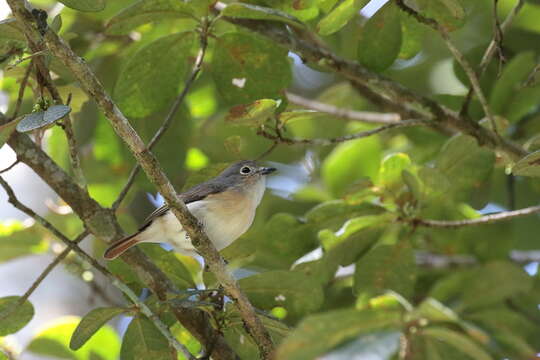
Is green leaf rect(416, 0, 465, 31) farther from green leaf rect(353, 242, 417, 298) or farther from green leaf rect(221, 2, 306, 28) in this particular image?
green leaf rect(353, 242, 417, 298)

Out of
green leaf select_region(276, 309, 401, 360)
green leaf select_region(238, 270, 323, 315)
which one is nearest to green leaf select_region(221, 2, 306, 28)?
green leaf select_region(238, 270, 323, 315)

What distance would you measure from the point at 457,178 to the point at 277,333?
49.6 inches

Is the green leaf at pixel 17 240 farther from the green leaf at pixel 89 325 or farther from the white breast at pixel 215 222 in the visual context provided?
the green leaf at pixel 89 325

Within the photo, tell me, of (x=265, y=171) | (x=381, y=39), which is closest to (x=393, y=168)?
(x=381, y=39)

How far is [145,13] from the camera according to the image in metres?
3.34

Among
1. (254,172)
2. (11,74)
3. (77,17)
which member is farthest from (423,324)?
(77,17)

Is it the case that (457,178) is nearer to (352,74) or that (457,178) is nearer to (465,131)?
(465,131)

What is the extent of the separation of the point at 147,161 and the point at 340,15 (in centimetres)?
101

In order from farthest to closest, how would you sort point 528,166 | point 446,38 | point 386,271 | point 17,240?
1. point 17,240
2. point 386,271
3. point 446,38
4. point 528,166

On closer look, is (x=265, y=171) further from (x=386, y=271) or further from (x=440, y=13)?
(x=440, y=13)

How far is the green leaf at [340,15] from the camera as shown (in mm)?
2984

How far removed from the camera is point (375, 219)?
11.9 ft

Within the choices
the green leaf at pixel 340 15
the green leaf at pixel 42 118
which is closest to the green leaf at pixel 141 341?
the green leaf at pixel 42 118

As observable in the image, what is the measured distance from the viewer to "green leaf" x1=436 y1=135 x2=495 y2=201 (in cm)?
367
